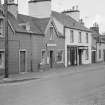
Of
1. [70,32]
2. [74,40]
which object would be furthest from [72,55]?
[70,32]

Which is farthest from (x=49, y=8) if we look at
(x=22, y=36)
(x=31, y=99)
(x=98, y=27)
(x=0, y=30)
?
(x=31, y=99)

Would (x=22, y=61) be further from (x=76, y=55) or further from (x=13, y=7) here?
(x=76, y=55)

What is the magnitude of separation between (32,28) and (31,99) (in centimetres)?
1870

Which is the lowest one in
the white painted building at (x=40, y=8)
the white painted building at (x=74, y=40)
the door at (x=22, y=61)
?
the door at (x=22, y=61)

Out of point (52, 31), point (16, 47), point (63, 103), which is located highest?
point (52, 31)

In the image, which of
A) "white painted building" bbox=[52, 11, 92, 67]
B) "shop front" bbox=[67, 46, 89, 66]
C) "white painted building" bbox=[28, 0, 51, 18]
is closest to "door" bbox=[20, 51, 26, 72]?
"white painted building" bbox=[28, 0, 51, 18]

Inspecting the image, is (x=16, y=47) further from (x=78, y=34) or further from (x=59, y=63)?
(x=78, y=34)

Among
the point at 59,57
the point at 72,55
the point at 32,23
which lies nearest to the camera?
the point at 32,23

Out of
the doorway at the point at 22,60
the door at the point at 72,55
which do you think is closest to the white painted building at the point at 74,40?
the door at the point at 72,55

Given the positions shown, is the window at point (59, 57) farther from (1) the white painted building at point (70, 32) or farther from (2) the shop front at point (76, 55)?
(2) the shop front at point (76, 55)

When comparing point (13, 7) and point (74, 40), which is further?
point (74, 40)

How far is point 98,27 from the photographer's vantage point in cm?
5309

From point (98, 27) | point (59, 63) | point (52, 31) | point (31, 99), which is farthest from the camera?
point (98, 27)

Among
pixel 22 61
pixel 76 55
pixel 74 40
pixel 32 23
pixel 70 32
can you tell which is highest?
pixel 32 23
